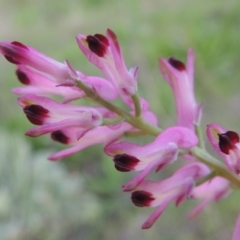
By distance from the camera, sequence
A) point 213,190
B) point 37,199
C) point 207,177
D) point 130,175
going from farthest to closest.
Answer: point 130,175, point 37,199, point 213,190, point 207,177

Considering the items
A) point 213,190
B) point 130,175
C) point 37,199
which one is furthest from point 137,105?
point 130,175

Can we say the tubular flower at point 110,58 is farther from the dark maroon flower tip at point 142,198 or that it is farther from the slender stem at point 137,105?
the dark maroon flower tip at point 142,198

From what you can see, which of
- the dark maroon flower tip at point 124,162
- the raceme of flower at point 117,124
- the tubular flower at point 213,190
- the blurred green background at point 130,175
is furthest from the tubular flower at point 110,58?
the blurred green background at point 130,175

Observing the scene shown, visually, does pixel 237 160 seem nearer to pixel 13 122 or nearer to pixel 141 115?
pixel 141 115

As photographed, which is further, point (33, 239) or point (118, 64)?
point (33, 239)

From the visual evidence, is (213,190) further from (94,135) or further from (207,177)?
(94,135)

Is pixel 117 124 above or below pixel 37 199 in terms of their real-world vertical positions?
above

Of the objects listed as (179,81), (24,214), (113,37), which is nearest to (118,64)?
(113,37)
